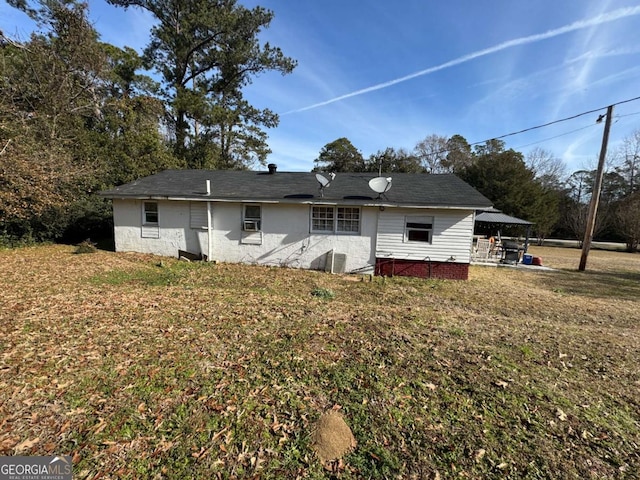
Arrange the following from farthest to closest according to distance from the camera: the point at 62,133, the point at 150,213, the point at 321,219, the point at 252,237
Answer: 1. the point at 62,133
2. the point at 150,213
3. the point at 252,237
4. the point at 321,219

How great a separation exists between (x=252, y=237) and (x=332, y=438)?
8.69 metres

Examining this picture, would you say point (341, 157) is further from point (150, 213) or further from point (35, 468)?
point (35, 468)

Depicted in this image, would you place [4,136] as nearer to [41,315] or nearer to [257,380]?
[41,315]

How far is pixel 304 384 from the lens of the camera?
3273 millimetres

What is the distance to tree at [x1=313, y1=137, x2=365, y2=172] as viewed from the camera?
3628cm

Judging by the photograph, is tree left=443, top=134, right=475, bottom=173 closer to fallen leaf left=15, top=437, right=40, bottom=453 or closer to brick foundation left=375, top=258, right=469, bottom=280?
brick foundation left=375, top=258, right=469, bottom=280

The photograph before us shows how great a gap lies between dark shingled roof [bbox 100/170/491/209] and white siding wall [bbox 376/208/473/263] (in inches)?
→ 19.0

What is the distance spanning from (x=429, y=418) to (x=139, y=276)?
7.90m

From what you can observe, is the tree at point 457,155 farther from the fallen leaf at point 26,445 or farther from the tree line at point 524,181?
the fallen leaf at point 26,445

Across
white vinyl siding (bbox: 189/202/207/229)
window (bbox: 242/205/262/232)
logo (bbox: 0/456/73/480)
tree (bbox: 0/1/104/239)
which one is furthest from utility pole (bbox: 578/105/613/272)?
tree (bbox: 0/1/104/239)

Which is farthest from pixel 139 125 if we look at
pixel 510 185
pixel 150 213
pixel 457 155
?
pixel 457 155

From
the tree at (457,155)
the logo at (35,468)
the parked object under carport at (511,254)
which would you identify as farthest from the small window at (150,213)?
the tree at (457,155)

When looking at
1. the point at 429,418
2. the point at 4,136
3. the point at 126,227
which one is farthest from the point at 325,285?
the point at 4,136

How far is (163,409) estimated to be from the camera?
2.78 meters
